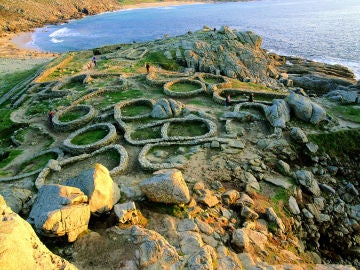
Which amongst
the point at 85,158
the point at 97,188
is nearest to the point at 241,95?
the point at 85,158

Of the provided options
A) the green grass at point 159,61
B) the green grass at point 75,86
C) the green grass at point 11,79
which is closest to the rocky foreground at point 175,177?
the green grass at point 75,86

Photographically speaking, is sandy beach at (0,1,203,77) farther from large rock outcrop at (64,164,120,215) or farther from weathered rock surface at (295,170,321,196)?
weathered rock surface at (295,170,321,196)

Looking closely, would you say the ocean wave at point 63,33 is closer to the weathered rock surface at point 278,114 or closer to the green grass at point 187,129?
the green grass at point 187,129

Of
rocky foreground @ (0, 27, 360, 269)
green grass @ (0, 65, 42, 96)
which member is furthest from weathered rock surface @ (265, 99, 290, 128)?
green grass @ (0, 65, 42, 96)

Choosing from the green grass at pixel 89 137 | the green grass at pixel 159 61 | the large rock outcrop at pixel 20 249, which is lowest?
the green grass at pixel 159 61

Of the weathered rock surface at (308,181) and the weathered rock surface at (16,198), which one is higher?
the weathered rock surface at (16,198)

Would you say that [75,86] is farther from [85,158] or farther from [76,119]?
[85,158]

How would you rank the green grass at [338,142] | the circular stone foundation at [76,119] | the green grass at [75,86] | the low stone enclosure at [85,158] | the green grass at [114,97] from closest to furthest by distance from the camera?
the low stone enclosure at [85,158] → the green grass at [338,142] → the circular stone foundation at [76,119] → the green grass at [114,97] → the green grass at [75,86]
